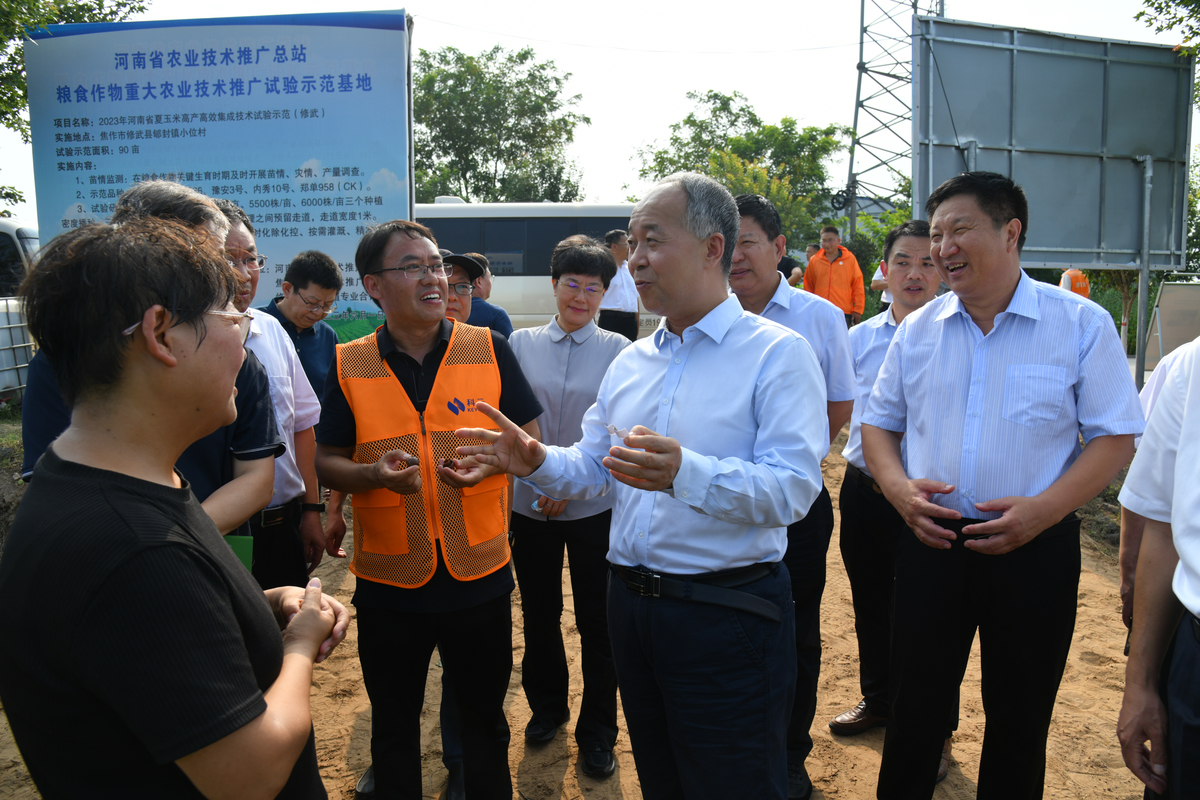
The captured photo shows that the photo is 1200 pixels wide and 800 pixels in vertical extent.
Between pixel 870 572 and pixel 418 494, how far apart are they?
2130 millimetres

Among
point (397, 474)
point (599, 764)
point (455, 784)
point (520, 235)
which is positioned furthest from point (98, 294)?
point (520, 235)

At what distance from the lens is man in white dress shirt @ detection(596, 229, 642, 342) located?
5910mm

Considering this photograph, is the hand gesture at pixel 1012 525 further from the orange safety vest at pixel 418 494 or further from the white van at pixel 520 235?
the white van at pixel 520 235

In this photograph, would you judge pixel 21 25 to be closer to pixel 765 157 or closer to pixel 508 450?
pixel 508 450

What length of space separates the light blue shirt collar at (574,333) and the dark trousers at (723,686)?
1.69m

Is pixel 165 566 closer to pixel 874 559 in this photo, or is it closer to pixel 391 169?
pixel 874 559

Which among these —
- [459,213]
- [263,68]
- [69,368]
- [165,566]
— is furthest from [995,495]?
[459,213]

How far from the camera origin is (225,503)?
6.47ft

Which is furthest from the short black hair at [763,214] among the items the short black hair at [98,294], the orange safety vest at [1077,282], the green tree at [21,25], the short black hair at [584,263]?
the orange safety vest at [1077,282]

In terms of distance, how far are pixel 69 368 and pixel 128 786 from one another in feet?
1.99

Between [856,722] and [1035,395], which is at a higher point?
[1035,395]

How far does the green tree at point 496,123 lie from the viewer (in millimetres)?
26188

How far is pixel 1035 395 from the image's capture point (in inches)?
85.9

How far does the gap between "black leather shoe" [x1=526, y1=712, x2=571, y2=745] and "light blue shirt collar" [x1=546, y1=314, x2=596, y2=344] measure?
175 cm
